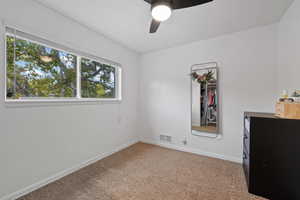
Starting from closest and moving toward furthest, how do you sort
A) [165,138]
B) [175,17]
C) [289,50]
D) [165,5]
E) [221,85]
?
[165,5] < [289,50] < [175,17] < [221,85] < [165,138]

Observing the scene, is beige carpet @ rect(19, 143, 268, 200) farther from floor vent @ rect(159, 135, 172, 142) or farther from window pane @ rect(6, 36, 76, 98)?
window pane @ rect(6, 36, 76, 98)

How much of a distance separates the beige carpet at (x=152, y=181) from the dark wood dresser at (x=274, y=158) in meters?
0.26

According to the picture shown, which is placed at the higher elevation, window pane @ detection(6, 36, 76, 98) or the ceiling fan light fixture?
the ceiling fan light fixture

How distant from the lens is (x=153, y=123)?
339 centimetres

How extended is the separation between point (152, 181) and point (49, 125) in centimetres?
167

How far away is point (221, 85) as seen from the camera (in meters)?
2.54

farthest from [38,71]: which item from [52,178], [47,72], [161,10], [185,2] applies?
[185,2]

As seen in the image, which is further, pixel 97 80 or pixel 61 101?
pixel 97 80

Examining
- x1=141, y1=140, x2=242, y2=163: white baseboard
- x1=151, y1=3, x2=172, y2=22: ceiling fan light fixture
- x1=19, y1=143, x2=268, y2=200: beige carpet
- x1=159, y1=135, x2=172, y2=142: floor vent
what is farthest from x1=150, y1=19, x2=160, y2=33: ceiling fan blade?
x1=141, y1=140, x2=242, y2=163: white baseboard

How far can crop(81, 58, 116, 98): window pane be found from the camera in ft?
7.80

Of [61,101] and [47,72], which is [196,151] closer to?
[61,101]

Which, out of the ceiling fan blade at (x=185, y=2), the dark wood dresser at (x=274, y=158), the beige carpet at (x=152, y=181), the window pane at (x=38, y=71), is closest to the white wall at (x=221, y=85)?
the beige carpet at (x=152, y=181)

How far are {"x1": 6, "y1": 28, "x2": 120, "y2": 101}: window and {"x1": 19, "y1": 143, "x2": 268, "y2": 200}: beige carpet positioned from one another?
49.5 inches

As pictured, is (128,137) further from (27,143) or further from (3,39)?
(3,39)
